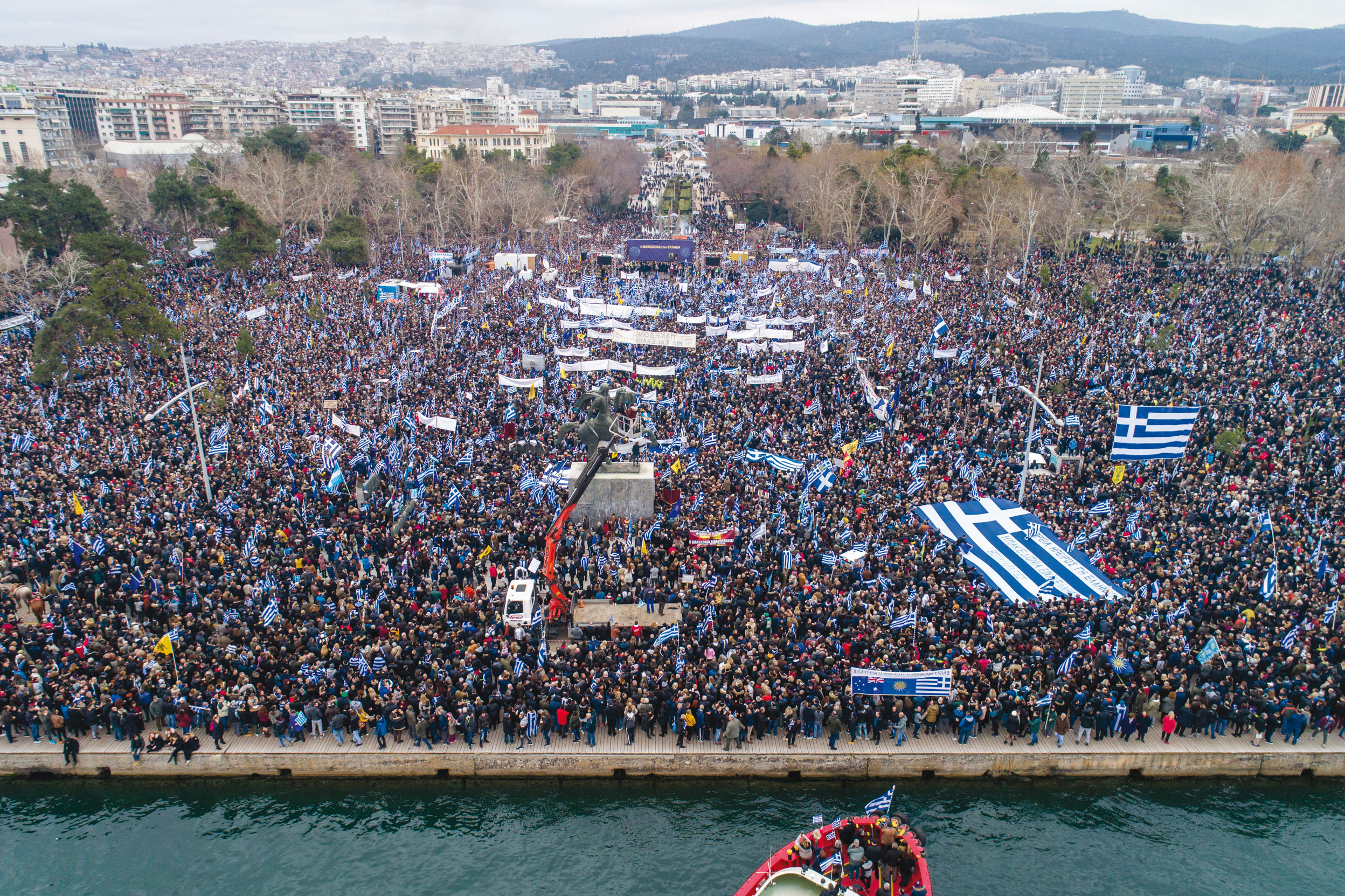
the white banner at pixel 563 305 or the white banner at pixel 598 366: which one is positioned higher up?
the white banner at pixel 563 305

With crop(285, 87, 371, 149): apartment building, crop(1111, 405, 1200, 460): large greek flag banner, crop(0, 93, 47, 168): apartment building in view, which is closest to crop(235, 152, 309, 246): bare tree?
crop(0, 93, 47, 168): apartment building

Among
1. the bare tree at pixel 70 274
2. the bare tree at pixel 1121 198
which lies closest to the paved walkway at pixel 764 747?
the bare tree at pixel 70 274

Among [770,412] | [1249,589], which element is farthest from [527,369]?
[1249,589]

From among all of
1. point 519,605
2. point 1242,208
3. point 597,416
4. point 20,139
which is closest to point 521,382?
point 597,416

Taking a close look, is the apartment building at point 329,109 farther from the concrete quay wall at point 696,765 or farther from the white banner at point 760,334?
the concrete quay wall at point 696,765

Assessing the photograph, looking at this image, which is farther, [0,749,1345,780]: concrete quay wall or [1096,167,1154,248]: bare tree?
[1096,167,1154,248]: bare tree

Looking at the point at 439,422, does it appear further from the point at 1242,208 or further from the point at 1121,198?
the point at 1121,198

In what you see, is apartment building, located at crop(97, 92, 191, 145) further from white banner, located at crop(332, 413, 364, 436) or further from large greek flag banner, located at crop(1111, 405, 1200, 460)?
large greek flag banner, located at crop(1111, 405, 1200, 460)
